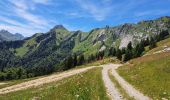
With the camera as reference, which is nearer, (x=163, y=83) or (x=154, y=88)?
(x=154, y=88)

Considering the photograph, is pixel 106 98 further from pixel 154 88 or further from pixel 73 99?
A: pixel 154 88

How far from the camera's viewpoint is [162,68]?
51.1m

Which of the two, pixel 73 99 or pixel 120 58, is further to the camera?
pixel 120 58

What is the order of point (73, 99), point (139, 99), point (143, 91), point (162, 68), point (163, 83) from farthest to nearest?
1. point (162, 68)
2. point (163, 83)
3. point (143, 91)
4. point (139, 99)
5. point (73, 99)

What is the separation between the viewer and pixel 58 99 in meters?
27.2

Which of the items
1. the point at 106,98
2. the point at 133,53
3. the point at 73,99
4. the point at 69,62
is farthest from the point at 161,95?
the point at 69,62

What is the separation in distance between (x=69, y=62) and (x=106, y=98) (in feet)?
547

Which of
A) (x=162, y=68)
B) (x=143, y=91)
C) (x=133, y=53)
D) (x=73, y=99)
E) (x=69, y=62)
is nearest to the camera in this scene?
(x=73, y=99)

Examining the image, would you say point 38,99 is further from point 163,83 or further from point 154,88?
point 163,83

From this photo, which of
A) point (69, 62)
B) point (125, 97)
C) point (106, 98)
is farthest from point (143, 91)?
point (69, 62)

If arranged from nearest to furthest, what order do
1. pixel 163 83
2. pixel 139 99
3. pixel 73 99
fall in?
pixel 73 99 < pixel 139 99 < pixel 163 83

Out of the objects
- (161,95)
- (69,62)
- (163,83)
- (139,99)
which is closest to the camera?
(139,99)

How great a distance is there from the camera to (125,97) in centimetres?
2966

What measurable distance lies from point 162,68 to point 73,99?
28752mm
